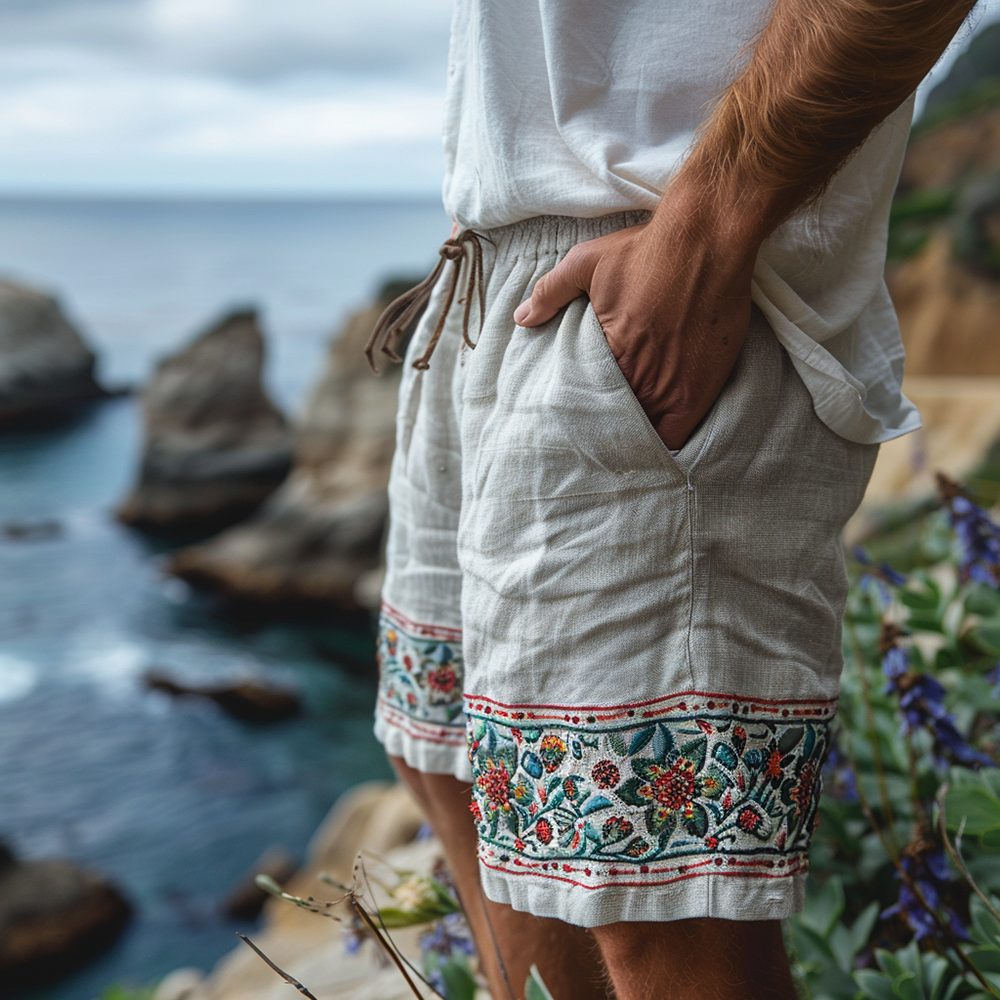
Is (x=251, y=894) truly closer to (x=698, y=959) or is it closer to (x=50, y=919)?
(x=50, y=919)

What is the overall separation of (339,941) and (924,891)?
1672 millimetres

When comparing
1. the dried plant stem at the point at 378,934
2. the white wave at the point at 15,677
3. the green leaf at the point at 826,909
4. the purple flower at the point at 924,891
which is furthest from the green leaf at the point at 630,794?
the white wave at the point at 15,677

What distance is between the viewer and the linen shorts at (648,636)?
71cm

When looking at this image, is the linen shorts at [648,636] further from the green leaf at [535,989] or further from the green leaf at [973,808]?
the green leaf at [973,808]

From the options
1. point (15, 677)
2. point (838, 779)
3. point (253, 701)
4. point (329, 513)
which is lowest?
point (15, 677)

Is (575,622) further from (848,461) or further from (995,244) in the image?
(995,244)

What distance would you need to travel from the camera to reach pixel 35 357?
22.3 meters

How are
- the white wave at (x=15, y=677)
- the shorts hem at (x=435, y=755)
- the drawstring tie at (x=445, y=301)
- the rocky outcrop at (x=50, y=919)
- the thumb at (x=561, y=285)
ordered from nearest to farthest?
the thumb at (x=561, y=285) → the drawstring tie at (x=445, y=301) → the shorts hem at (x=435, y=755) → the rocky outcrop at (x=50, y=919) → the white wave at (x=15, y=677)

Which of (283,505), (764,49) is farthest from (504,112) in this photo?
(283,505)

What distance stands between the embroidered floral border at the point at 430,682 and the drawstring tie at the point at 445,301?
285 millimetres

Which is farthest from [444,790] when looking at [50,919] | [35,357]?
[35,357]

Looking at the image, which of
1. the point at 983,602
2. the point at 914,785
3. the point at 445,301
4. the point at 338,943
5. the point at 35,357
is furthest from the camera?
the point at 35,357

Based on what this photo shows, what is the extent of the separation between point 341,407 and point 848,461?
1205 centimetres

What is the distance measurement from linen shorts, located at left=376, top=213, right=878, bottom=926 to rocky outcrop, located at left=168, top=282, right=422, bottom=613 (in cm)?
1067
